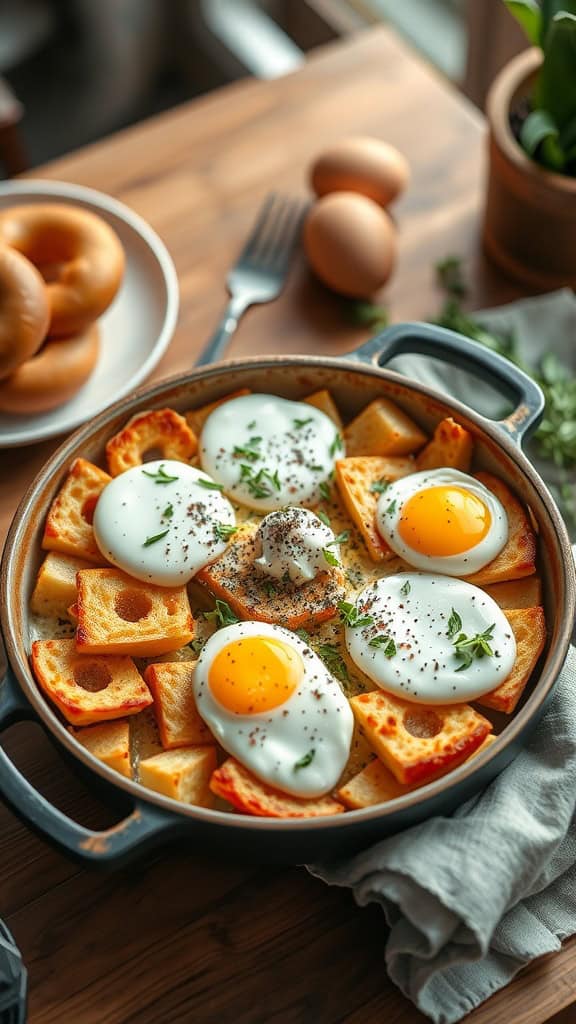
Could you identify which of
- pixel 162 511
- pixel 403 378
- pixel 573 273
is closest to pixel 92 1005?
pixel 162 511

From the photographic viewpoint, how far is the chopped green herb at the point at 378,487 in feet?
5.44

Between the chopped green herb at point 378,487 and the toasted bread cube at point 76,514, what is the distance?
0.40 meters

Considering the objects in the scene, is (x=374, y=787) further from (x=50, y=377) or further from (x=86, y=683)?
(x=50, y=377)

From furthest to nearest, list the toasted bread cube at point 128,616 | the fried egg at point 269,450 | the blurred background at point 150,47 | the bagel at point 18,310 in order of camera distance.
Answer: the blurred background at point 150,47, the bagel at point 18,310, the fried egg at point 269,450, the toasted bread cube at point 128,616

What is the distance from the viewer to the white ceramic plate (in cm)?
194

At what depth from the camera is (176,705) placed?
4.71 feet

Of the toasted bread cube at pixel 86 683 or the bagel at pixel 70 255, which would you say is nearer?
the toasted bread cube at pixel 86 683

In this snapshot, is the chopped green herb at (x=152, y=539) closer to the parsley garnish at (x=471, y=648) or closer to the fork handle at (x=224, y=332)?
the parsley garnish at (x=471, y=648)

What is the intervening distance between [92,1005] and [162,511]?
Result: 66 centimetres

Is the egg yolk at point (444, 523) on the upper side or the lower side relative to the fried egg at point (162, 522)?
lower

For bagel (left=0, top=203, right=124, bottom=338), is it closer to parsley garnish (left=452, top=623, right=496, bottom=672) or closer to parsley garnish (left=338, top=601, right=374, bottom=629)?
parsley garnish (left=338, top=601, right=374, bottom=629)

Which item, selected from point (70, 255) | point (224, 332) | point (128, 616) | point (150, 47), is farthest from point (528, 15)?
point (150, 47)

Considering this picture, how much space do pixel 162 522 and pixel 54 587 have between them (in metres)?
0.18

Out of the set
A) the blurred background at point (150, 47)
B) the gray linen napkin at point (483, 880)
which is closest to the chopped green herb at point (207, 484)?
the gray linen napkin at point (483, 880)
